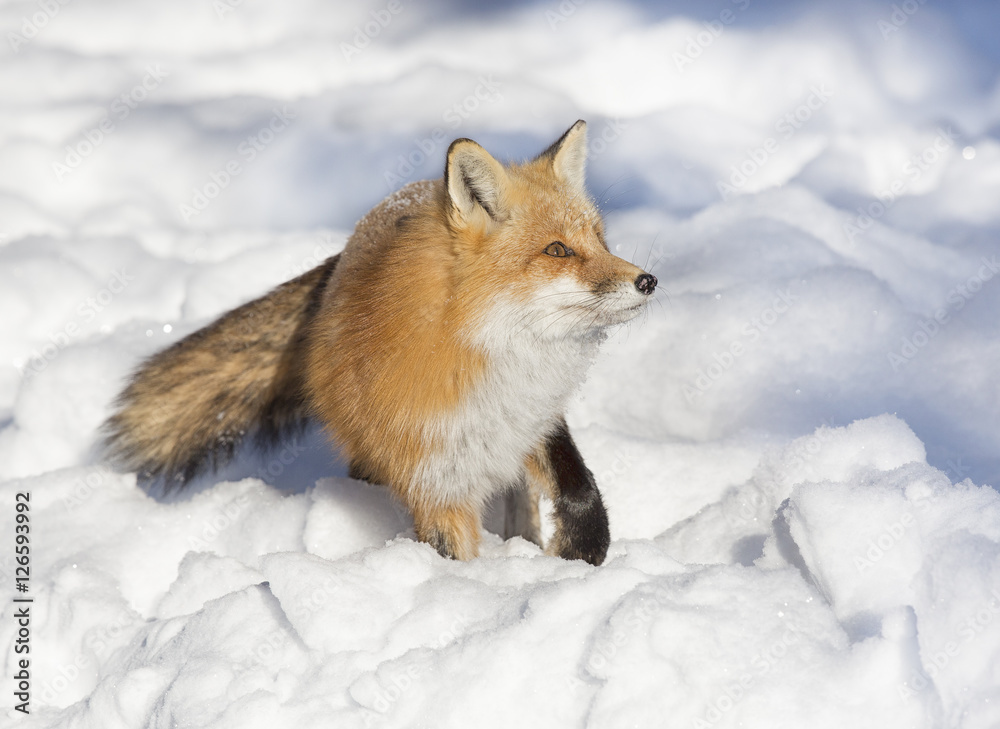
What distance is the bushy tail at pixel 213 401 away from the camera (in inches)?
121

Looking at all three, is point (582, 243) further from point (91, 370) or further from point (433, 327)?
point (91, 370)

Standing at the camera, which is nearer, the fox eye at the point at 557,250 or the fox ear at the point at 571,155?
the fox eye at the point at 557,250

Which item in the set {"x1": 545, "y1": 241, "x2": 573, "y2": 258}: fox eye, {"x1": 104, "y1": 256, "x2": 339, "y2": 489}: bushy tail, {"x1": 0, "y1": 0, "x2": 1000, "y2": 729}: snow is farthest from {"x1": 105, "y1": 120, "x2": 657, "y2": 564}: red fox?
{"x1": 104, "y1": 256, "x2": 339, "y2": 489}: bushy tail

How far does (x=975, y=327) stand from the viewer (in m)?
3.47

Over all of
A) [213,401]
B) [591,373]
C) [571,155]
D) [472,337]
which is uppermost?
[571,155]

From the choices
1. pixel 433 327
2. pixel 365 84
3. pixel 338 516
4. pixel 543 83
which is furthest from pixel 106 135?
pixel 433 327

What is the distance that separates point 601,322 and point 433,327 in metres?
0.46

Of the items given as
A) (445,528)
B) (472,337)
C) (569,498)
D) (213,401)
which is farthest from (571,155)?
(213,401)

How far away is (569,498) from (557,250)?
82 centimetres

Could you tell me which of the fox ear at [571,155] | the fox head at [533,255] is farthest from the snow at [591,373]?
the fox head at [533,255]

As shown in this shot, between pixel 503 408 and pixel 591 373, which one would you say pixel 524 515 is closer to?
pixel 503 408

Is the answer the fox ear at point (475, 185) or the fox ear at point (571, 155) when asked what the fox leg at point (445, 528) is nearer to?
the fox ear at point (475, 185)

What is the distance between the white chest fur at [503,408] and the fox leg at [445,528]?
48 mm

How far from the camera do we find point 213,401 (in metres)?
3.09
